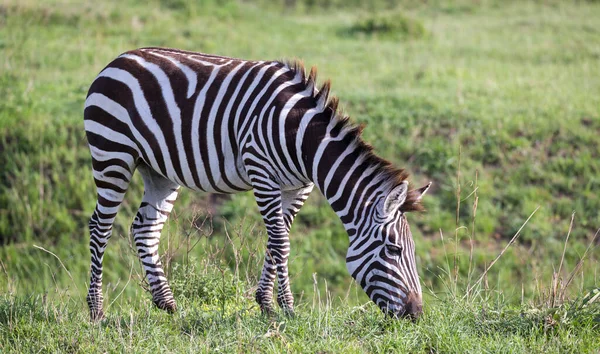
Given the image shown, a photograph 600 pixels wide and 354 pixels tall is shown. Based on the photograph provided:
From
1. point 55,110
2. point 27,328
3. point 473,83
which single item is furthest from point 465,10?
point 27,328

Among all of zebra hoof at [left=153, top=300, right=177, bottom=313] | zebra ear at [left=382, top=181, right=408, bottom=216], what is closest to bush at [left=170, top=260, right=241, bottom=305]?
zebra hoof at [left=153, top=300, right=177, bottom=313]

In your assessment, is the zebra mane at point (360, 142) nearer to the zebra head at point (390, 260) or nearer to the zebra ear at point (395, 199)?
the zebra head at point (390, 260)

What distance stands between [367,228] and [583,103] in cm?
907

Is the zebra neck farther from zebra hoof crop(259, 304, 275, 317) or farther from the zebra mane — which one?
zebra hoof crop(259, 304, 275, 317)

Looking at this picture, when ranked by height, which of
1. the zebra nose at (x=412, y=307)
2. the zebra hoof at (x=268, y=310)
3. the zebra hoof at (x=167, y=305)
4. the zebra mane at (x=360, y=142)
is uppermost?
the zebra mane at (x=360, y=142)

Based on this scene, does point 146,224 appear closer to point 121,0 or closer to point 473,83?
point 473,83

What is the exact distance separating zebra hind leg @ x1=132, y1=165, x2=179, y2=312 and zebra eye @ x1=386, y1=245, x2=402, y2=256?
1872mm

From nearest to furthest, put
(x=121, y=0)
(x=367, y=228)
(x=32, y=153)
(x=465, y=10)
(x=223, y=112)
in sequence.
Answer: (x=367, y=228) < (x=223, y=112) < (x=32, y=153) < (x=121, y=0) < (x=465, y=10)

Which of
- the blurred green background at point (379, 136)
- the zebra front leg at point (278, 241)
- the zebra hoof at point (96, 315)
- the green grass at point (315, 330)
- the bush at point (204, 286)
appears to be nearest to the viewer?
the green grass at point (315, 330)

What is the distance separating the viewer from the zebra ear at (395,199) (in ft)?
16.4

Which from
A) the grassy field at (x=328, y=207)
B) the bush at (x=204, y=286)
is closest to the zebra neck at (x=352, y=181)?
the grassy field at (x=328, y=207)

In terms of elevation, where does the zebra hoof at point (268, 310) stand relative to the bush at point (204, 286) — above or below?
above

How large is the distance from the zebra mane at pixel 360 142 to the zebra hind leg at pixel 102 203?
1664 millimetres

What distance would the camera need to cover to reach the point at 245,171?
18.7ft
